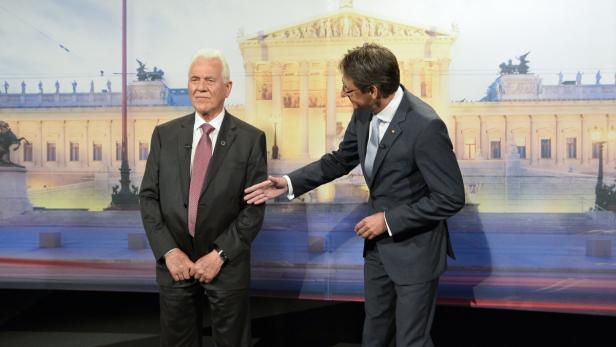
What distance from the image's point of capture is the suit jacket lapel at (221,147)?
6.80 ft

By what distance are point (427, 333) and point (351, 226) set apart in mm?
1735

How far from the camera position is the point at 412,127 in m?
1.82

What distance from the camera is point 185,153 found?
2.10 m

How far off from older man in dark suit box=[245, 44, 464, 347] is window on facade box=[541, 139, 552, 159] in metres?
1.83

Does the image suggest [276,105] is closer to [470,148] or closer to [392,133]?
[470,148]

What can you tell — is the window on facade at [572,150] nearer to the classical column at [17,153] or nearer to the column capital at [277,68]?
the column capital at [277,68]

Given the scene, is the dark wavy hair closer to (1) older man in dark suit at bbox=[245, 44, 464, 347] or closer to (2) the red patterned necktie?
(1) older man in dark suit at bbox=[245, 44, 464, 347]

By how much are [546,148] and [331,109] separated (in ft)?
4.98

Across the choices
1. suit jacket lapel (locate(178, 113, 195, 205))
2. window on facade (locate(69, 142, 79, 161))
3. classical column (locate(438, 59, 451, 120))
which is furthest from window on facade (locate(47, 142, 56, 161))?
classical column (locate(438, 59, 451, 120))

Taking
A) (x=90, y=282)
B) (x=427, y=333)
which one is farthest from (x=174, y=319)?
(x=90, y=282)

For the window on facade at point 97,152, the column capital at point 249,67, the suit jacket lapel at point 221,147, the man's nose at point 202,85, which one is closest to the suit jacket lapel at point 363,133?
the suit jacket lapel at point 221,147

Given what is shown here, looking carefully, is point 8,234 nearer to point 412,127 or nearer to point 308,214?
point 308,214

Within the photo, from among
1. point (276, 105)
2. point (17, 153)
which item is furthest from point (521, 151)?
point (17, 153)

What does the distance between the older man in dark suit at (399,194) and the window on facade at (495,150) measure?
1663 mm
